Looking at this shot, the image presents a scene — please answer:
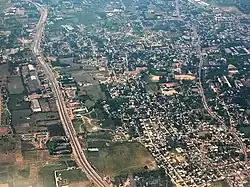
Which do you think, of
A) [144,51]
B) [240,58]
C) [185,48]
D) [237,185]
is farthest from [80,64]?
[237,185]

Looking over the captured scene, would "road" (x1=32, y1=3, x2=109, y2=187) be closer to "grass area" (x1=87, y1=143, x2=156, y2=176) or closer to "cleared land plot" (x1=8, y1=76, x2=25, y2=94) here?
"grass area" (x1=87, y1=143, x2=156, y2=176)

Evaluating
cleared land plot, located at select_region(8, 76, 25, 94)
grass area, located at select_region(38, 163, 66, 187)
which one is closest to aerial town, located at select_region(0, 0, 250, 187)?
grass area, located at select_region(38, 163, 66, 187)

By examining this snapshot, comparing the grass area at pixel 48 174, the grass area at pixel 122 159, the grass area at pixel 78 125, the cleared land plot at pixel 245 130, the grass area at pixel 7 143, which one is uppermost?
the cleared land plot at pixel 245 130

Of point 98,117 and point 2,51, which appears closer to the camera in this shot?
point 98,117

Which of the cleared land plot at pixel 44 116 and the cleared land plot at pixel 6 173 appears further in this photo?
the cleared land plot at pixel 44 116

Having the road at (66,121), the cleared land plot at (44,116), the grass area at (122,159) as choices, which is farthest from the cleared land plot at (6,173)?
the cleared land plot at (44,116)

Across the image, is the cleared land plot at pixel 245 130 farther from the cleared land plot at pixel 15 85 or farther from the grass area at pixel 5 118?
the cleared land plot at pixel 15 85

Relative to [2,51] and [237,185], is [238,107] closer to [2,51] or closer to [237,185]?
[237,185]
